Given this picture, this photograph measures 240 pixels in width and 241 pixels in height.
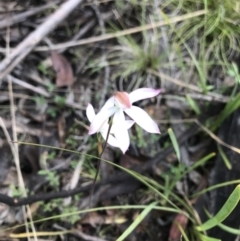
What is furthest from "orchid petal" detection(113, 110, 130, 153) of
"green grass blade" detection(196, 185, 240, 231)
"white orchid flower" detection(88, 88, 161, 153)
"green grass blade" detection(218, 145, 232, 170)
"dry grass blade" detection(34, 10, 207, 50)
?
"dry grass blade" detection(34, 10, 207, 50)

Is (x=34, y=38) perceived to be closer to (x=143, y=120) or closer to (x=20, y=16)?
(x=20, y=16)

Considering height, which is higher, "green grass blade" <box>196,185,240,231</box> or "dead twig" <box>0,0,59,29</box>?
"dead twig" <box>0,0,59,29</box>

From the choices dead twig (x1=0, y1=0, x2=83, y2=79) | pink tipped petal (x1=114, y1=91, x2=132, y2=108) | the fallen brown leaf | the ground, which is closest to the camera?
pink tipped petal (x1=114, y1=91, x2=132, y2=108)

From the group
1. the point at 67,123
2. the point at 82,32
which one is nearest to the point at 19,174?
the point at 67,123

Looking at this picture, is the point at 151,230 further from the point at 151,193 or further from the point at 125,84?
the point at 125,84

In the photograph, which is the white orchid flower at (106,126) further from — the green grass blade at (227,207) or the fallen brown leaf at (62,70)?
the fallen brown leaf at (62,70)

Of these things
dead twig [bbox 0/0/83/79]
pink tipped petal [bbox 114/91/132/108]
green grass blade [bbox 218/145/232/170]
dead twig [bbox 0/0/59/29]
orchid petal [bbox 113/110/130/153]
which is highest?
dead twig [bbox 0/0/59/29]

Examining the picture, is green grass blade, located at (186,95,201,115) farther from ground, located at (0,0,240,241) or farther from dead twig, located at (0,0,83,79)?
dead twig, located at (0,0,83,79)

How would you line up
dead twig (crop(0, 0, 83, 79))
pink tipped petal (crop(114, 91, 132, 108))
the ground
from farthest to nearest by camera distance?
dead twig (crop(0, 0, 83, 79)) → the ground → pink tipped petal (crop(114, 91, 132, 108))

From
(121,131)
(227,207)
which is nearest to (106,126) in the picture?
(121,131)

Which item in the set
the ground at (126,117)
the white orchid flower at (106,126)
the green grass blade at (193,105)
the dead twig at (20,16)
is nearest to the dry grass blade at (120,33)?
the ground at (126,117)
